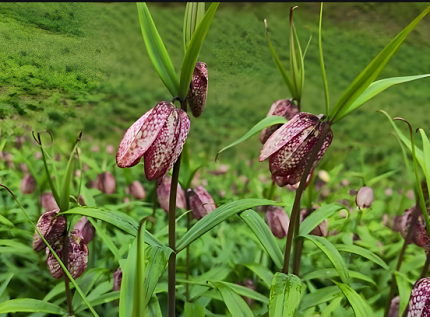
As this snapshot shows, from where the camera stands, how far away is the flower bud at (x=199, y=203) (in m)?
0.73

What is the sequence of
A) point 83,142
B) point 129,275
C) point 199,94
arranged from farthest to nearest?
point 83,142 → point 199,94 → point 129,275

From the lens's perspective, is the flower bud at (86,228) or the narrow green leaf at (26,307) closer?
the narrow green leaf at (26,307)

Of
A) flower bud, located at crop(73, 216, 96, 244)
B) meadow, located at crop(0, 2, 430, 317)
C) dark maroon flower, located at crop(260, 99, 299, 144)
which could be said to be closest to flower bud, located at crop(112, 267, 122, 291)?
meadow, located at crop(0, 2, 430, 317)

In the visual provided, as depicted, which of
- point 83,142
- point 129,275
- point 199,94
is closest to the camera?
point 129,275

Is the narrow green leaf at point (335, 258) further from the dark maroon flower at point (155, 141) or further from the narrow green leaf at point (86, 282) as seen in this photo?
the narrow green leaf at point (86, 282)

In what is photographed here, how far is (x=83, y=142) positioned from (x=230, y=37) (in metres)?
1.20

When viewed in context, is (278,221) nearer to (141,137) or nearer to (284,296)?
(284,296)

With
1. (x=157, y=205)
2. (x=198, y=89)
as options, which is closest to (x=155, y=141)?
(x=198, y=89)

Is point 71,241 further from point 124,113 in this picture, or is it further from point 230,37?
point 124,113

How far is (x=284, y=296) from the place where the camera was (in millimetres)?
507

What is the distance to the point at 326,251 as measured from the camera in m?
0.57

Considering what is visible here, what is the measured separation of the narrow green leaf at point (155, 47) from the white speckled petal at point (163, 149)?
0.06m

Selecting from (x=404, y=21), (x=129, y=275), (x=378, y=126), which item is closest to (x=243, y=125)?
(x=378, y=126)

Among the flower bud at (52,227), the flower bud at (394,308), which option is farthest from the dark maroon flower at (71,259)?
the flower bud at (394,308)
